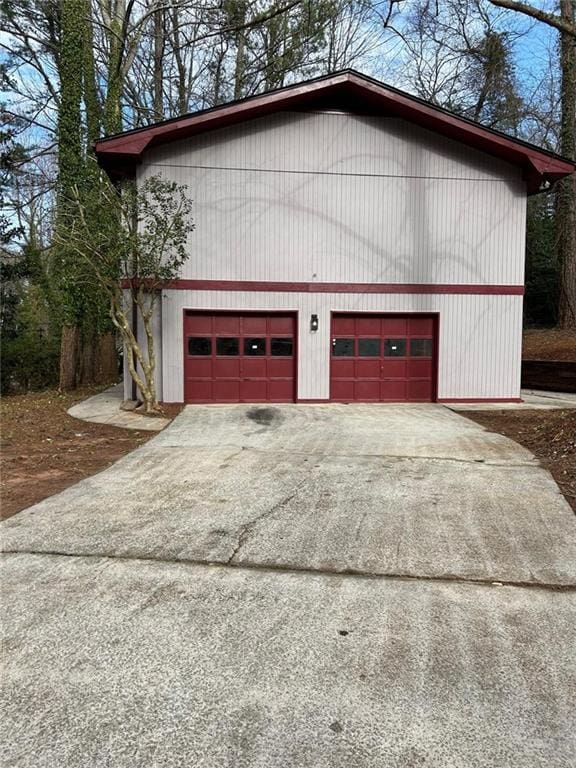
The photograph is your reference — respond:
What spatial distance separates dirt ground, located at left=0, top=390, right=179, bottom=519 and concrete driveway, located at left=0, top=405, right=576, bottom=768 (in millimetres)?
508

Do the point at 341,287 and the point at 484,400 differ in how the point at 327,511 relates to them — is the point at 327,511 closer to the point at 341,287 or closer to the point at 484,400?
the point at 341,287

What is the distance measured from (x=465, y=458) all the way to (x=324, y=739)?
247 inches

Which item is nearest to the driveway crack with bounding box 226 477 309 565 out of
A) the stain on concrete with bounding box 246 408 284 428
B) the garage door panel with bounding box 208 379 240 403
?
the stain on concrete with bounding box 246 408 284 428

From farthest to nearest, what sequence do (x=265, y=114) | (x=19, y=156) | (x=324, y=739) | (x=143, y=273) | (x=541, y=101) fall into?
(x=541, y=101)
(x=19, y=156)
(x=265, y=114)
(x=143, y=273)
(x=324, y=739)

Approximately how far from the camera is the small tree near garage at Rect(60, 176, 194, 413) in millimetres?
11969

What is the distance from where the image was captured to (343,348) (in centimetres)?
1508

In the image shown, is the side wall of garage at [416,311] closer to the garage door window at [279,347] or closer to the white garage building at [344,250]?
the white garage building at [344,250]

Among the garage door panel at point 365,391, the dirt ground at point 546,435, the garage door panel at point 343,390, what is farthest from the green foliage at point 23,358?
the dirt ground at point 546,435

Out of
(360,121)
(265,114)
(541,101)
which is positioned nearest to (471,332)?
(360,121)

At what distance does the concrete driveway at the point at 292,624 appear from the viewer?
2580mm

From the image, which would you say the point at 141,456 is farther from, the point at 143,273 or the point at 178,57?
the point at 178,57

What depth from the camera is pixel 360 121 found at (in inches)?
583

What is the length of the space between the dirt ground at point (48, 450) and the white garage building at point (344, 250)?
9.90ft

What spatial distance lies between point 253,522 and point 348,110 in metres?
12.6
